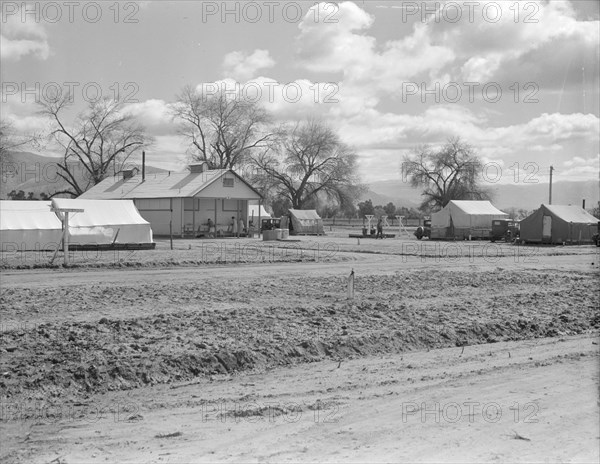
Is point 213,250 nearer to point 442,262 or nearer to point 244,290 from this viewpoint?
point 442,262

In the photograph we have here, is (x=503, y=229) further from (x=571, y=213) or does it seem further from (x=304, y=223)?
(x=304, y=223)

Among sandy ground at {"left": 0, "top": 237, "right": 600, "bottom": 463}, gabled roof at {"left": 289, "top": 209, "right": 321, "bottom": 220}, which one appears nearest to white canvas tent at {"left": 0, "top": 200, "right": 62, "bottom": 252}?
sandy ground at {"left": 0, "top": 237, "right": 600, "bottom": 463}

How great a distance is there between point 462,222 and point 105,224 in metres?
29.4

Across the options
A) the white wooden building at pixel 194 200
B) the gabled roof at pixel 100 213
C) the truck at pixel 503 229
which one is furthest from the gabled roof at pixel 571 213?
the gabled roof at pixel 100 213

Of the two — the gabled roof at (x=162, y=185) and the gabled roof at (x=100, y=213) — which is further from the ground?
the gabled roof at (x=162, y=185)

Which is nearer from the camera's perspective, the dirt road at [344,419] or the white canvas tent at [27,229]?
the dirt road at [344,419]

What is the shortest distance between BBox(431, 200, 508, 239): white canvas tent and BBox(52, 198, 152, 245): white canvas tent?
26093mm

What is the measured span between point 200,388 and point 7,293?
8.29 metres

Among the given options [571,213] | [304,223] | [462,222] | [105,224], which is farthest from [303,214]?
[105,224]

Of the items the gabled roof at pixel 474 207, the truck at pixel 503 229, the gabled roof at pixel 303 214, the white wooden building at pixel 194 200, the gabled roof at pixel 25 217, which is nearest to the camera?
the gabled roof at pixel 25 217

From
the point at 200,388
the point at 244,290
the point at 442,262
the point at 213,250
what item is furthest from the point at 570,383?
the point at 213,250

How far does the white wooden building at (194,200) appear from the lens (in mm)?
49438

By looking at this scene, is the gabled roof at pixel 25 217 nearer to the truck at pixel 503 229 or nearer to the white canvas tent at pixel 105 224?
the white canvas tent at pixel 105 224

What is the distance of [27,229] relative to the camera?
102 ft
